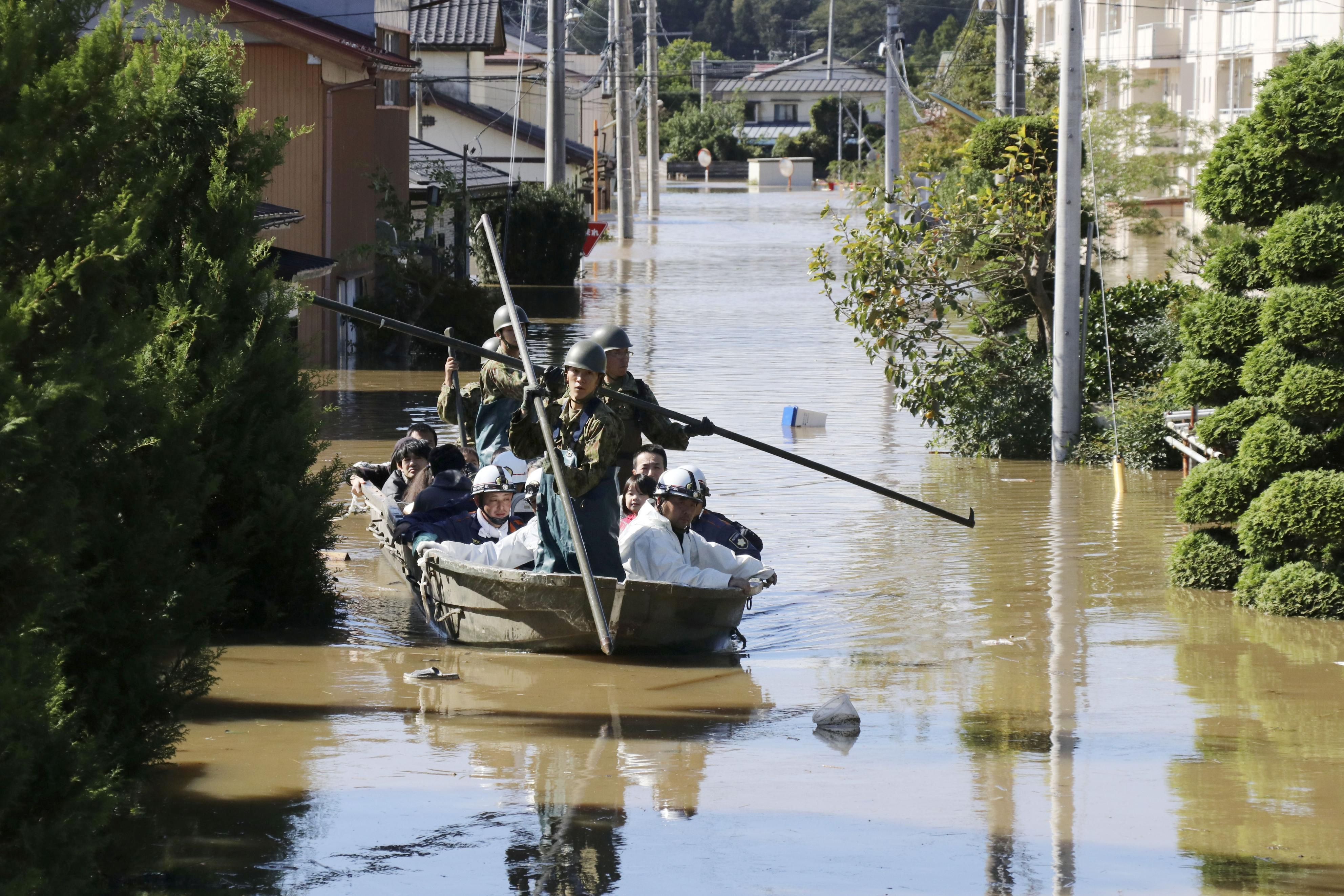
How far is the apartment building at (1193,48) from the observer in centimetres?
3597

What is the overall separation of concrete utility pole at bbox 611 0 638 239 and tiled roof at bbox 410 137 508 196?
8000 millimetres

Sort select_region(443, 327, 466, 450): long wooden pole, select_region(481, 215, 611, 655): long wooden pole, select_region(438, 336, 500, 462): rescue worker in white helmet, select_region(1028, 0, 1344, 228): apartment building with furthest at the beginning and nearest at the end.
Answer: select_region(1028, 0, 1344, 228): apartment building → select_region(438, 336, 500, 462): rescue worker in white helmet → select_region(443, 327, 466, 450): long wooden pole → select_region(481, 215, 611, 655): long wooden pole

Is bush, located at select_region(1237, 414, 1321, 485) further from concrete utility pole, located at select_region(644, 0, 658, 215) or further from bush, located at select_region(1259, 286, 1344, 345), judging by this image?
concrete utility pole, located at select_region(644, 0, 658, 215)

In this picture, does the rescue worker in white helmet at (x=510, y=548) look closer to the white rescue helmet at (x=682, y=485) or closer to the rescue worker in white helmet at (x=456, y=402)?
the white rescue helmet at (x=682, y=485)

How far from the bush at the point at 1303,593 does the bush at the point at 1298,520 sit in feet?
0.43

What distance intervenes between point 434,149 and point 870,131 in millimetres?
63187

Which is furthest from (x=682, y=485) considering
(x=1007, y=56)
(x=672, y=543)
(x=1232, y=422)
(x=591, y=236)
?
(x=591, y=236)

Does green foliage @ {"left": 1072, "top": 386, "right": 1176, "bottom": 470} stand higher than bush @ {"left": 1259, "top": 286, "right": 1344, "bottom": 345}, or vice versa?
bush @ {"left": 1259, "top": 286, "right": 1344, "bottom": 345}

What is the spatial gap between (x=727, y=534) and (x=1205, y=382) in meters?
3.47

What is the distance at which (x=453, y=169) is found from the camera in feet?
126

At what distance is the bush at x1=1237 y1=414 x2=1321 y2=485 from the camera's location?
11039mm

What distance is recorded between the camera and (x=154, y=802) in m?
7.02

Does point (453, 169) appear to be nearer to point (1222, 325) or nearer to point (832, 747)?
point (1222, 325)

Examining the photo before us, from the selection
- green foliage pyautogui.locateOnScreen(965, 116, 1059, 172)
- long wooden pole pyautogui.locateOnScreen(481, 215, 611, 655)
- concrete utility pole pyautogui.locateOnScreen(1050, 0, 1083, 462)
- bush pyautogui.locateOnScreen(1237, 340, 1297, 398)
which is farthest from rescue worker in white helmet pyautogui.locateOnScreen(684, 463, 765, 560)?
green foliage pyautogui.locateOnScreen(965, 116, 1059, 172)
